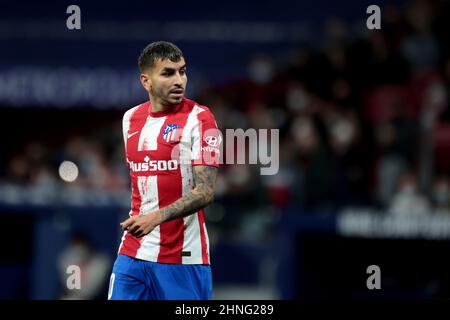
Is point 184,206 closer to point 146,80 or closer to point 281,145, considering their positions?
point 146,80

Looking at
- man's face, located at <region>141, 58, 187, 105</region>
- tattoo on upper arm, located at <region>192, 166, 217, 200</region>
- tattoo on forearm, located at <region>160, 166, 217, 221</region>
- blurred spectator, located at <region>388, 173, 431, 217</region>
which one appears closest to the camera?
tattoo on forearm, located at <region>160, 166, 217, 221</region>

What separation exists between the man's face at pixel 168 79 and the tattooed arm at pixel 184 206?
1.42 feet

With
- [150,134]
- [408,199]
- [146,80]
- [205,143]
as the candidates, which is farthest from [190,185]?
[408,199]

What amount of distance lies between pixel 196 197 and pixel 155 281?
58 centimetres

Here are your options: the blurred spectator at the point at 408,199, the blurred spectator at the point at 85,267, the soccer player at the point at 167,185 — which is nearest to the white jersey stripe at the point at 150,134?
the soccer player at the point at 167,185

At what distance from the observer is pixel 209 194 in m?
5.29

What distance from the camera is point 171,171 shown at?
17.9ft

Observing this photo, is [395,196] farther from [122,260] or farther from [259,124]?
[122,260]

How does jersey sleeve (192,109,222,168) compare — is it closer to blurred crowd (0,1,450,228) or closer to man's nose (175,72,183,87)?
man's nose (175,72,183,87)

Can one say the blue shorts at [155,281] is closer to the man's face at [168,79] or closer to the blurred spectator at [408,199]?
the man's face at [168,79]

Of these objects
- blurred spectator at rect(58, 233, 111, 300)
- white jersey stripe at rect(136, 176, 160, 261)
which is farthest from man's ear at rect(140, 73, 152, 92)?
blurred spectator at rect(58, 233, 111, 300)

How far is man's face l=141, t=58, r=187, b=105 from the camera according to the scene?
5.41 metres

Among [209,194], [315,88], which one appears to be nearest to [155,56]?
[209,194]

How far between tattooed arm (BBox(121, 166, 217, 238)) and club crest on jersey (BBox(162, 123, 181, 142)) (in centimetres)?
22
